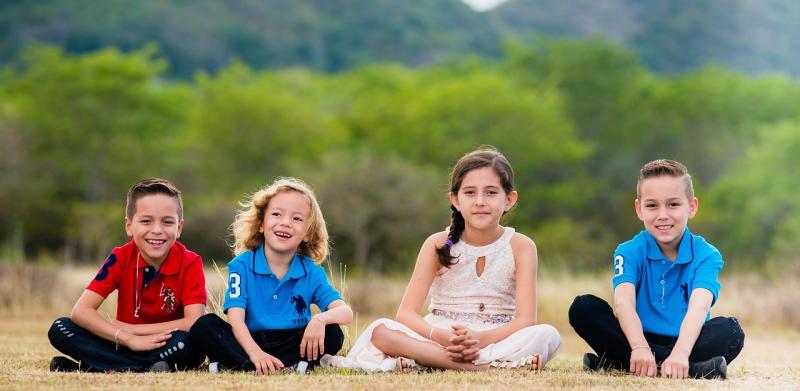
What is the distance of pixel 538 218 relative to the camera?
5259 cm

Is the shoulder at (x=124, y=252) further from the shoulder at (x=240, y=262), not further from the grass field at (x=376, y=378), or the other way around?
the grass field at (x=376, y=378)

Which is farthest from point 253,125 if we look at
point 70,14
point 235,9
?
point 235,9

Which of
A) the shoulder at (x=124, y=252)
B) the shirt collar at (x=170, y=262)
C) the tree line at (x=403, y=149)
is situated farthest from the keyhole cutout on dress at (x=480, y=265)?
the tree line at (x=403, y=149)

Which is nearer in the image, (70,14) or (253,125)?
(253,125)

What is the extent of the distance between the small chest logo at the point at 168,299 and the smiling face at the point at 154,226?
0.16 meters

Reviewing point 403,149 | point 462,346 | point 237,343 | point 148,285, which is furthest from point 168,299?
point 403,149

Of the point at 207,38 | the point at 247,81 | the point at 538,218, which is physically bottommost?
the point at 538,218

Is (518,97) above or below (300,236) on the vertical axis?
above

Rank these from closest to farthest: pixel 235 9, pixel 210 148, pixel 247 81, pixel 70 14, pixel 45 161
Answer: pixel 45 161
pixel 210 148
pixel 247 81
pixel 70 14
pixel 235 9

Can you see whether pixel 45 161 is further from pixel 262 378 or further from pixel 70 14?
pixel 70 14

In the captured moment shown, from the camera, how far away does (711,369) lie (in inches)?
238

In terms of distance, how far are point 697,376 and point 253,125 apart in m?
51.2

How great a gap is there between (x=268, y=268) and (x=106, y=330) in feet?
3.20

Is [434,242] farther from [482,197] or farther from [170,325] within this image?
[170,325]
